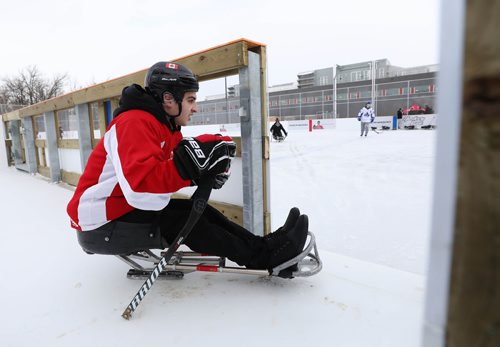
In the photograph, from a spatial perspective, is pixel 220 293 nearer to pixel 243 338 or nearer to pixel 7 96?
pixel 243 338

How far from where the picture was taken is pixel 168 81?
1904 mm

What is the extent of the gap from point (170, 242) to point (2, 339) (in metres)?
0.93

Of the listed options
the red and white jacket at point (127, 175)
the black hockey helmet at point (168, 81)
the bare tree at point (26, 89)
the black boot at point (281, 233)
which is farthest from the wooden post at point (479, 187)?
the bare tree at point (26, 89)

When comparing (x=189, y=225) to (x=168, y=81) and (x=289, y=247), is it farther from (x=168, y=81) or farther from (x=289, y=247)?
(x=168, y=81)

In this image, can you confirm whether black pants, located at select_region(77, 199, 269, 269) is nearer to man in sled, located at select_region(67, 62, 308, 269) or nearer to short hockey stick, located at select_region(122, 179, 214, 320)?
man in sled, located at select_region(67, 62, 308, 269)

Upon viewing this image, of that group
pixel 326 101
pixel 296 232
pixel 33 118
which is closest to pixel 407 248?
pixel 296 232

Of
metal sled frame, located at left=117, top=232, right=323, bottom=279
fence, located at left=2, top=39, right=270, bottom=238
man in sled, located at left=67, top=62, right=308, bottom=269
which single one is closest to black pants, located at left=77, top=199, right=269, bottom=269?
man in sled, located at left=67, top=62, right=308, bottom=269

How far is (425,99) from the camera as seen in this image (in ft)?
83.4

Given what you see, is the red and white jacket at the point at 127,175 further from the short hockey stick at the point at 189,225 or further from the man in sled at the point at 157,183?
the short hockey stick at the point at 189,225

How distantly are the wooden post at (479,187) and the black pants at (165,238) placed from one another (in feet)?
4.79

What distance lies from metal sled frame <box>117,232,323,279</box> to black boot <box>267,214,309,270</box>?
0.03 meters

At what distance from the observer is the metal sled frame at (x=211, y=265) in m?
1.93

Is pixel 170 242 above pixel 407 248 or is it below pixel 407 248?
above

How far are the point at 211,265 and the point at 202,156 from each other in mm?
812
